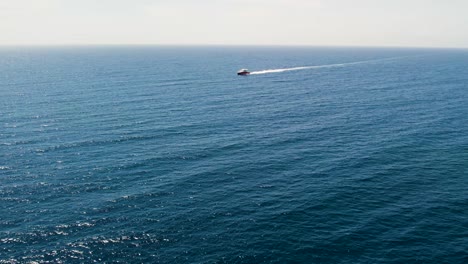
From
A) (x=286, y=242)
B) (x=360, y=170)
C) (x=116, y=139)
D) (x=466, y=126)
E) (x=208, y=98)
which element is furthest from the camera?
(x=208, y=98)

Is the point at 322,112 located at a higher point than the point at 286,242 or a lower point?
higher

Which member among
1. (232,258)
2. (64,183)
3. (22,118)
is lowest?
(232,258)

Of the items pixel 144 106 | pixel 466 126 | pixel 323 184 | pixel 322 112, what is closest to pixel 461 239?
pixel 323 184

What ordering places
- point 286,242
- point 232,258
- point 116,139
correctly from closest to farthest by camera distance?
point 232,258 < point 286,242 < point 116,139

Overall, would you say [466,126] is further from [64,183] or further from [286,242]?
[64,183]

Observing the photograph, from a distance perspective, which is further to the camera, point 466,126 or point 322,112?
point 322,112

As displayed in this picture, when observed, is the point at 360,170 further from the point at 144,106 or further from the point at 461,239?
the point at 144,106
